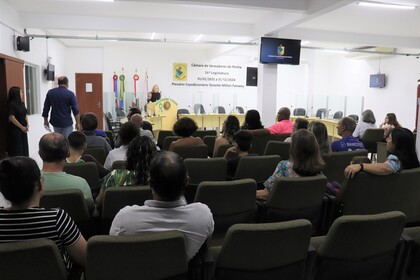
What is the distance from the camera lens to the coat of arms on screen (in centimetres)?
1359

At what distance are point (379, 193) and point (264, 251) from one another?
1.45 metres

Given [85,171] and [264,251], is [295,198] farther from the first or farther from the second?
[85,171]

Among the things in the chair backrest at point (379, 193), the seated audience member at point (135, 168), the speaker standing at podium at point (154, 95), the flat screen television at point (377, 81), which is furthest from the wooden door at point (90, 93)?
the chair backrest at point (379, 193)

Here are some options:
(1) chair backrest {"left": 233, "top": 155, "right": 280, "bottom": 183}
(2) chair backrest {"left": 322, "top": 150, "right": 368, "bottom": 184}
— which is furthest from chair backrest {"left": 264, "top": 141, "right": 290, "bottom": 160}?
(1) chair backrest {"left": 233, "top": 155, "right": 280, "bottom": 183}

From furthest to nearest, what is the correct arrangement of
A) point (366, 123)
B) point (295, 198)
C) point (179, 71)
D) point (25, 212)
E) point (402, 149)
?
point (179, 71) < point (366, 123) < point (402, 149) < point (295, 198) < point (25, 212)

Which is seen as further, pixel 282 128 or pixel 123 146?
pixel 282 128

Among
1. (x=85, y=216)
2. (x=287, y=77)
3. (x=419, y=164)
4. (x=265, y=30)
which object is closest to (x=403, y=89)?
(x=287, y=77)

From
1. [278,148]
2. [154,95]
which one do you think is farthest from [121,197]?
[154,95]

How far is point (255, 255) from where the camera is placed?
1.63m

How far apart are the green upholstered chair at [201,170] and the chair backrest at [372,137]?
4.42 meters

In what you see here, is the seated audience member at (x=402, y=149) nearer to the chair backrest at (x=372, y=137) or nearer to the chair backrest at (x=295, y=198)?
the chair backrest at (x=295, y=198)

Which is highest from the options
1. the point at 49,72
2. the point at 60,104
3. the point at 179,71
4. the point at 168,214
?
the point at 179,71

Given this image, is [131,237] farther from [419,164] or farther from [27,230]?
[419,164]

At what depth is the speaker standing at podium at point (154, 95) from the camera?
494 inches
